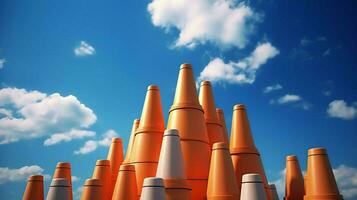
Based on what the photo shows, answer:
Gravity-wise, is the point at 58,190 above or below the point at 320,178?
below

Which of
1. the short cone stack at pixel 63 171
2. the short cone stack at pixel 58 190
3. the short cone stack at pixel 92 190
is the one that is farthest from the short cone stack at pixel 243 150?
the short cone stack at pixel 63 171

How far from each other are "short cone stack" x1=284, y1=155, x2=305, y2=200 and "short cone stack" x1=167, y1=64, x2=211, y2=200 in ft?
10.6

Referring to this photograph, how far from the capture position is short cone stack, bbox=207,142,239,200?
21.1 ft

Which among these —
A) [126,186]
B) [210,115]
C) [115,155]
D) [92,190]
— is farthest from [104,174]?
[210,115]

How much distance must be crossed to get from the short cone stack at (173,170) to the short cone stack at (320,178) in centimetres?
290

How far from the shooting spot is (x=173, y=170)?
→ 6512mm

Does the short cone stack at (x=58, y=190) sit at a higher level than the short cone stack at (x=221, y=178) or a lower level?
lower

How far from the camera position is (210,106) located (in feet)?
30.8

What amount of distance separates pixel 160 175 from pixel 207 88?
407 centimetres

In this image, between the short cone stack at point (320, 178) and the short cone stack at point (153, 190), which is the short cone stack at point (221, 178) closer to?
the short cone stack at point (153, 190)

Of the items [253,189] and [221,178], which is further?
[221,178]

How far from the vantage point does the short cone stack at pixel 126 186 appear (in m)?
6.86

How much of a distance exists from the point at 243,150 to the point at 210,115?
66.5 inches

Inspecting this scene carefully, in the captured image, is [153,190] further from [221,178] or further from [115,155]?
[115,155]
